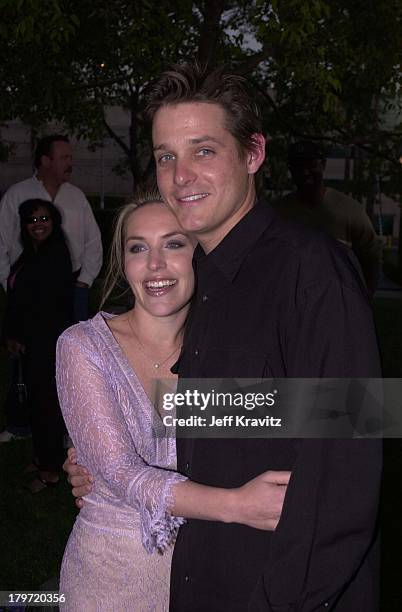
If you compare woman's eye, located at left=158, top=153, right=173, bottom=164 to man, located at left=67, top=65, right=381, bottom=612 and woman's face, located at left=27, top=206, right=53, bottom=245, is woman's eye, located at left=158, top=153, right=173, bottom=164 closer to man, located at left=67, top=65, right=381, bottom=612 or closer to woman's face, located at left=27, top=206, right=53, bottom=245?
man, located at left=67, top=65, right=381, bottom=612

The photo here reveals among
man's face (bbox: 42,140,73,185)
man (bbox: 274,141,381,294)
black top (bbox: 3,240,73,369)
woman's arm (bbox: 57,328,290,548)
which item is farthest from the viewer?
man's face (bbox: 42,140,73,185)

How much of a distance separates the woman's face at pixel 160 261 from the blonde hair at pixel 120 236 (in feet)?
0.25

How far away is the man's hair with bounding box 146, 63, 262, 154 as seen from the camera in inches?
88.0

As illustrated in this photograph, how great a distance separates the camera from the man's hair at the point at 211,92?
2236mm

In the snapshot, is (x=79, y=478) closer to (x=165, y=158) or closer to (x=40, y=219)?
(x=165, y=158)

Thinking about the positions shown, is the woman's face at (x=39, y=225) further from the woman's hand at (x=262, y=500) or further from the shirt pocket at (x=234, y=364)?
the woman's hand at (x=262, y=500)

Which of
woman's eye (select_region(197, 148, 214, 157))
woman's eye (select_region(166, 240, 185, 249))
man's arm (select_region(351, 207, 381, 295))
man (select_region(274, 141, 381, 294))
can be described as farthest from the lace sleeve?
man's arm (select_region(351, 207, 381, 295))

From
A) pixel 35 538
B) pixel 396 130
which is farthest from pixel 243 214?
pixel 396 130

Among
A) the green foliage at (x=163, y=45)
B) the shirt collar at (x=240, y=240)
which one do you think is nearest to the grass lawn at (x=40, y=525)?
the shirt collar at (x=240, y=240)

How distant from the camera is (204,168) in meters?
2.29

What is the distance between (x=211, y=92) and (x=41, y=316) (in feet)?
13.7

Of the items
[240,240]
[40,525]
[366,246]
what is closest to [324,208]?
[366,246]

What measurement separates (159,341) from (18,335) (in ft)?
12.2

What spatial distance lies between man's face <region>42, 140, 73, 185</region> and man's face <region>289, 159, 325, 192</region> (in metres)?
2.10
